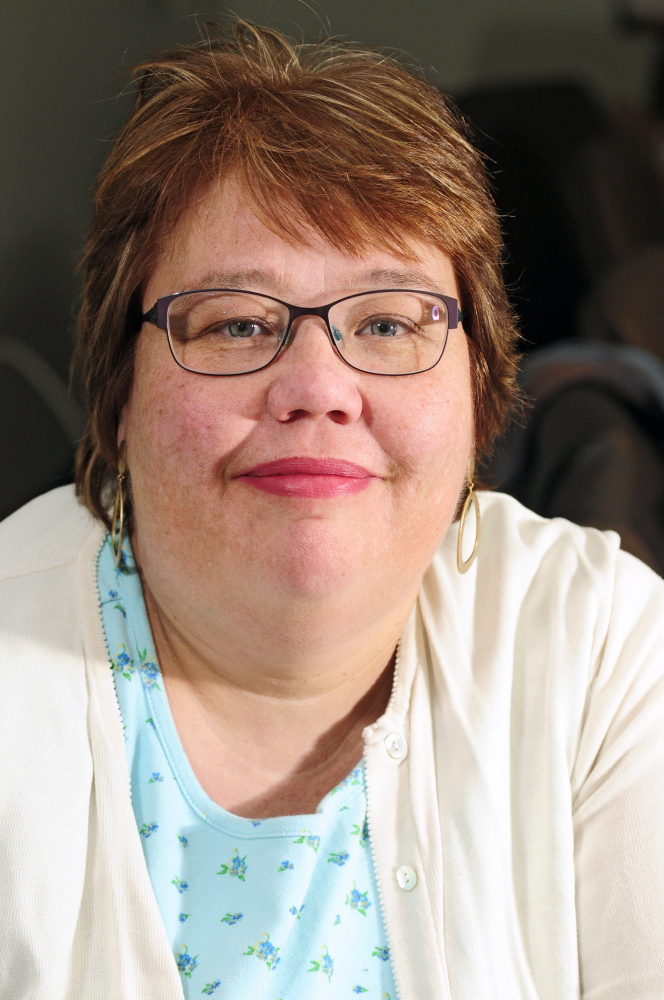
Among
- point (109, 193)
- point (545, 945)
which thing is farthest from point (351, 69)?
point (545, 945)

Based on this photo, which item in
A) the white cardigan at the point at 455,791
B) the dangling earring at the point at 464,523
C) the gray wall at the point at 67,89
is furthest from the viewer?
the gray wall at the point at 67,89

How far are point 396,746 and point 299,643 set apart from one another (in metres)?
0.23

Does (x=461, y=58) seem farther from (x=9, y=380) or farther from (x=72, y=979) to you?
(x=72, y=979)

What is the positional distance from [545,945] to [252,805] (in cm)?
41

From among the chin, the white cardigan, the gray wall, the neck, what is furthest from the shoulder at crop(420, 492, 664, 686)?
the gray wall

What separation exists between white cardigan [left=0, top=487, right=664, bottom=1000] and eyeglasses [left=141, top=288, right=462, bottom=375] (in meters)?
0.36

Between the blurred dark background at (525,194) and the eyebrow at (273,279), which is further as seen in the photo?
the blurred dark background at (525,194)

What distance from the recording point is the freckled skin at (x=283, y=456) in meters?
1.06

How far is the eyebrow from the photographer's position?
109 cm

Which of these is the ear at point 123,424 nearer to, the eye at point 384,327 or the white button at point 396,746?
the eye at point 384,327

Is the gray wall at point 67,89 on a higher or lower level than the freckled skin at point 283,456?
higher

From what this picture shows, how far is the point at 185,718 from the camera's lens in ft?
4.12

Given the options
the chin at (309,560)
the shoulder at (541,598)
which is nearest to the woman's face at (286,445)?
the chin at (309,560)

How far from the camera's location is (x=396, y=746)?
1.23 m
